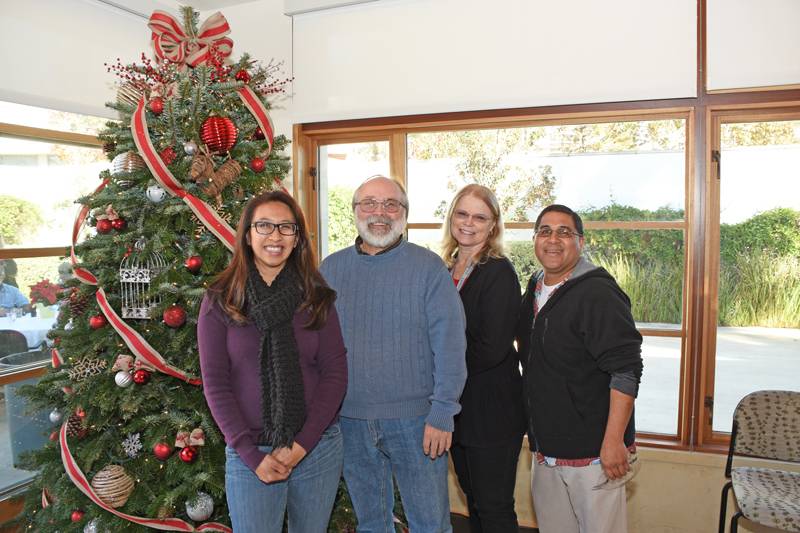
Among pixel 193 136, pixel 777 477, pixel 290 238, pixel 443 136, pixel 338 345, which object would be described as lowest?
pixel 777 477

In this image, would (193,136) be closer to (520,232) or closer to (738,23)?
(520,232)

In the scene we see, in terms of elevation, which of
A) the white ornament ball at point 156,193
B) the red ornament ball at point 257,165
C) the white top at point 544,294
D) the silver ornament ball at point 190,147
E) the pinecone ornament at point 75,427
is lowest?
the pinecone ornament at point 75,427

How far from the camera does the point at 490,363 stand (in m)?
1.94

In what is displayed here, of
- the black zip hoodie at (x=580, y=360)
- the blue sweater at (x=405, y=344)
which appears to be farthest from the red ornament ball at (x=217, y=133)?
the black zip hoodie at (x=580, y=360)

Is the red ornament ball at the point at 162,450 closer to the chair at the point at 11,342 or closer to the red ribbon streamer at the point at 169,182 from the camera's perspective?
the red ribbon streamer at the point at 169,182

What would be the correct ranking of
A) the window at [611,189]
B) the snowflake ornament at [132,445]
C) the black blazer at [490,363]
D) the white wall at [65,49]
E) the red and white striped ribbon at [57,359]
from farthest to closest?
the window at [611,189], the white wall at [65,49], the red and white striped ribbon at [57,359], the snowflake ornament at [132,445], the black blazer at [490,363]

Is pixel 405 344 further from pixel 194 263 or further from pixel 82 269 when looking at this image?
pixel 82 269

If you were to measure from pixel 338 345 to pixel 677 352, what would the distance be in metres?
2.01

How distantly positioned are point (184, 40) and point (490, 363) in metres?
1.79

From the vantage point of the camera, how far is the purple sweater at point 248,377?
1.61 meters

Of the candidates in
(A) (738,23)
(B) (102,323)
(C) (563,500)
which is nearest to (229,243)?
(B) (102,323)

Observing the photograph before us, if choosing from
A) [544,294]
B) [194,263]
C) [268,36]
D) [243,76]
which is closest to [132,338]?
[194,263]

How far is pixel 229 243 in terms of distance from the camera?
224 cm

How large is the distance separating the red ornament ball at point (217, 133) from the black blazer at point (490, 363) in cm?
112
